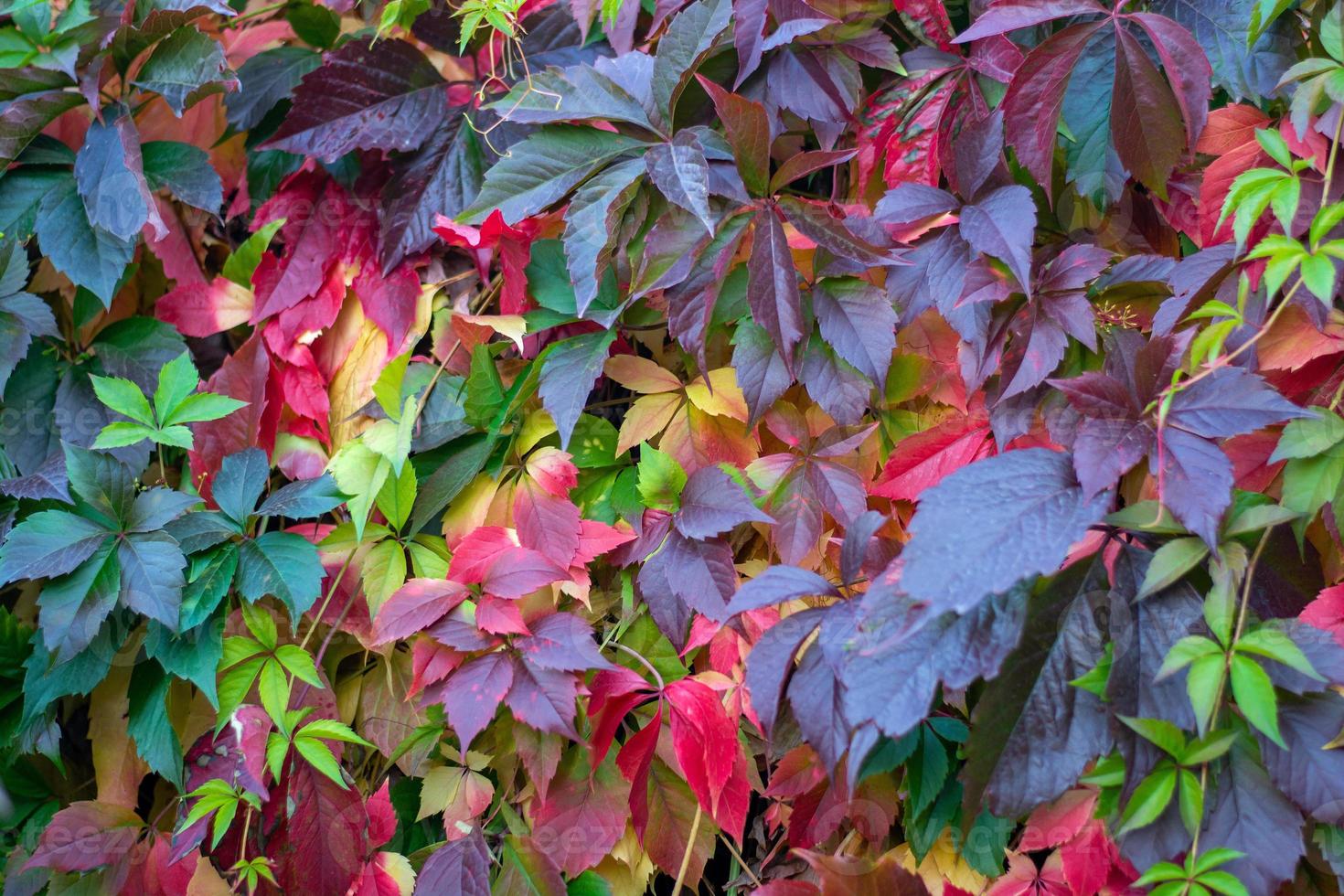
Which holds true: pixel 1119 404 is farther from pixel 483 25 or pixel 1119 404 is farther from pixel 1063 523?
pixel 483 25

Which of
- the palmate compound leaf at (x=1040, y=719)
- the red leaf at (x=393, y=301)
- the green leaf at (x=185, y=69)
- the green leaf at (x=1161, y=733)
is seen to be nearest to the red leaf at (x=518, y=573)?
the red leaf at (x=393, y=301)

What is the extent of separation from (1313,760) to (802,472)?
0.50 meters

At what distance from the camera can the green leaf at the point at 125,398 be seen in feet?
3.47

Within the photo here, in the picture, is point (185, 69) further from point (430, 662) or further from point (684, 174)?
point (430, 662)

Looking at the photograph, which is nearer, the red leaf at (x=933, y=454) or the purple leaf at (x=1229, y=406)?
the purple leaf at (x=1229, y=406)

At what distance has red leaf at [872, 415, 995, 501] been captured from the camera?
3.27 feet

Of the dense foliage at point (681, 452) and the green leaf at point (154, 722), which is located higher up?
the dense foliage at point (681, 452)

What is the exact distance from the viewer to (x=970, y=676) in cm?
73

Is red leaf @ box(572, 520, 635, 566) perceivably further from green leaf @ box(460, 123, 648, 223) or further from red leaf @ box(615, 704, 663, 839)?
green leaf @ box(460, 123, 648, 223)

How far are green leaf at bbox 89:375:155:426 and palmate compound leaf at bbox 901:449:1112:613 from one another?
2.72 feet

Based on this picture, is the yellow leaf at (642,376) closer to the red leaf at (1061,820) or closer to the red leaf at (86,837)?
the red leaf at (1061,820)

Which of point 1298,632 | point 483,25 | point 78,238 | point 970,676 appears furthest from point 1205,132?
point 78,238

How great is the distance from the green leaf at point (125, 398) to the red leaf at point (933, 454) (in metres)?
0.79

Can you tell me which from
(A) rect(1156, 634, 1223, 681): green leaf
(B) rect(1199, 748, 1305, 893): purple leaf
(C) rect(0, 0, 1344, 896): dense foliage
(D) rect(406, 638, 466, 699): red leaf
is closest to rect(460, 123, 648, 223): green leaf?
(C) rect(0, 0, 1344, 896): dense foliage
